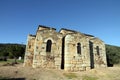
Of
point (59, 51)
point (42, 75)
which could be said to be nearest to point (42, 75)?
point (42, 75)

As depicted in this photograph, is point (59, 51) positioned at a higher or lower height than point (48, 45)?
lower

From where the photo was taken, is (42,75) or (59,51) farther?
(59,51)

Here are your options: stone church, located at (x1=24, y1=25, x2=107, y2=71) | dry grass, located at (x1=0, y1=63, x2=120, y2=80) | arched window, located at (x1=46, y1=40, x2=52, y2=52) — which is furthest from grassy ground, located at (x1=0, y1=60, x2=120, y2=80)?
arched window, located at (x1=46, y1=40, x2=52, y2=52)

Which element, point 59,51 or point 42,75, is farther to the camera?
point 59,51

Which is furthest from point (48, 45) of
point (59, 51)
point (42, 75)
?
point (42, 75)

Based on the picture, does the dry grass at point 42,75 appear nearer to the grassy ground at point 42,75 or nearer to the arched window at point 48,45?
the grassy ground at point 42,75

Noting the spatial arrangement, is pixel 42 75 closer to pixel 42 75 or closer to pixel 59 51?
pixel 42 75

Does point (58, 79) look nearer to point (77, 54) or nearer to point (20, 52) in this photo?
point (77, 54)

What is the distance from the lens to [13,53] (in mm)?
27359

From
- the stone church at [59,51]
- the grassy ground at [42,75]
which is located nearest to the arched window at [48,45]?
the stone church at [59,51]

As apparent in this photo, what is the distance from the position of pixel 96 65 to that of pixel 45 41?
9.19 metres

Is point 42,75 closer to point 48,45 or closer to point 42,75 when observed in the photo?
point 42,75

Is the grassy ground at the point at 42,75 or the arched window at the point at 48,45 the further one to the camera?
the arched window at the point at 48,45

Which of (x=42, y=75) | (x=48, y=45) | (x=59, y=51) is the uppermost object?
(x=48, y=45)
